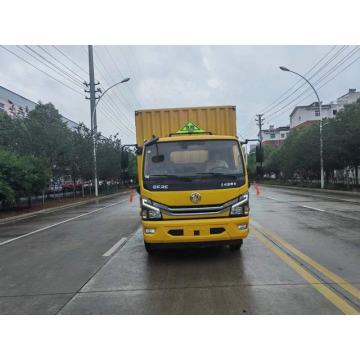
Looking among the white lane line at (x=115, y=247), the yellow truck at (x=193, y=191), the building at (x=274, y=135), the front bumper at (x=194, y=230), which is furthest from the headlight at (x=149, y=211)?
the building at (x=274, y=135)

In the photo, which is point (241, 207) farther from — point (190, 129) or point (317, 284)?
point (190, 129)

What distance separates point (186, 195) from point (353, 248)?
150 inches

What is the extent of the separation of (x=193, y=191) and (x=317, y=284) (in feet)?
9.03

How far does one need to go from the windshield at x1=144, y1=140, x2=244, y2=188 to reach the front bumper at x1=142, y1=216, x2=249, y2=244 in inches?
26.7

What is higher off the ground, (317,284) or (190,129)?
(190,129)

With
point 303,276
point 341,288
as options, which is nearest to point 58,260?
point 303,276

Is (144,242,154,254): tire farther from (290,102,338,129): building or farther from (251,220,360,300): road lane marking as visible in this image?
(290,102,338,129): building

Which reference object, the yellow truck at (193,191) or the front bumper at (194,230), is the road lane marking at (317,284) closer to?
the yellow truck at (193,191)

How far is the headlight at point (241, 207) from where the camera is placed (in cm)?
820

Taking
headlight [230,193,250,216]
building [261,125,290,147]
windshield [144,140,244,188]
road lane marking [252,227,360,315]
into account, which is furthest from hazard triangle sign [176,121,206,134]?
building [261,125,290,147]

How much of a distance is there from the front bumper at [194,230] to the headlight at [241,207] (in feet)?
0.37

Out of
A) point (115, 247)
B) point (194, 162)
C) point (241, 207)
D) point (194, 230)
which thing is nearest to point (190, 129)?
point (194, 162)

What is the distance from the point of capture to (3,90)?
62.2 meters

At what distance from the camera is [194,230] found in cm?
809
